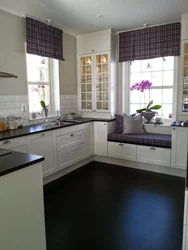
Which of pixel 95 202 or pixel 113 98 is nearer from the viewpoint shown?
pixel 95 202

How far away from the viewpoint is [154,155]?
3.64 meters

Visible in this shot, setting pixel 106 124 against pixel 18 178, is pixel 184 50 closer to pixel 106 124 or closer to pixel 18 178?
pixel 106 124

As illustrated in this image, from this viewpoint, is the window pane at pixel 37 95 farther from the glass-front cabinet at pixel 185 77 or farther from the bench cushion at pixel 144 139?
the glass-front cabinet at pixel 185 77

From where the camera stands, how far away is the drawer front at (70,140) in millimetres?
3468

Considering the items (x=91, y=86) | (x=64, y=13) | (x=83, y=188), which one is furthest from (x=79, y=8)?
(x=83, y=188)

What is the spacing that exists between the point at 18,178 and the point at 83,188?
5.80 feet

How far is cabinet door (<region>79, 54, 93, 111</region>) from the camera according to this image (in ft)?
14.6

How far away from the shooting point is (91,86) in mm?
4488

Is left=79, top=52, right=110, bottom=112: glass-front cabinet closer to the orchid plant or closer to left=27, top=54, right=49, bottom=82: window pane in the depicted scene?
the orchid plant

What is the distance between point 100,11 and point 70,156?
2.32 meters

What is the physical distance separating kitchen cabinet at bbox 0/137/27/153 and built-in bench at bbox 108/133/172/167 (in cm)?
172

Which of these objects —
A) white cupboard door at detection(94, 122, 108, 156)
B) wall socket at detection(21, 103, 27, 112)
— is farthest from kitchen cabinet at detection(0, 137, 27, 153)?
white cupboard door at detection(94, 122, 108, 156)

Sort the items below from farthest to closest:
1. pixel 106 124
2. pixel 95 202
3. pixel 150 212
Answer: pixel 106 124, pixel 95 202, pixel 150 212

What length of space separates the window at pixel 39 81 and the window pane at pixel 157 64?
1.96 metres
